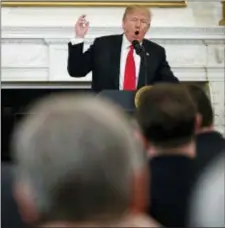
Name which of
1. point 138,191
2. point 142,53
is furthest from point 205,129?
point 142,53

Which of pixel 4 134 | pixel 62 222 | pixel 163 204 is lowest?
pixel 4 134

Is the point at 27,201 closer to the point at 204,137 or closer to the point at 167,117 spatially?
the point at 167,117

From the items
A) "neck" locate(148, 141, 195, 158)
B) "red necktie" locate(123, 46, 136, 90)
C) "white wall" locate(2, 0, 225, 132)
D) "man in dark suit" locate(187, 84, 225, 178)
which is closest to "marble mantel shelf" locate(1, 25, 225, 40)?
"white wall" locate(2, 0, 225, 132)

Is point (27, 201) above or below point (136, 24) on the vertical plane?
below

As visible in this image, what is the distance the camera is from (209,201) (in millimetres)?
1404

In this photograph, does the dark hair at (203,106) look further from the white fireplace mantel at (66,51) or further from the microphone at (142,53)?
the white fireplace mantel at (66,51)

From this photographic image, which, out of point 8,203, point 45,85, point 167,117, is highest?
point 167,117

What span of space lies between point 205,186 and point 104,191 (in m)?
0.51

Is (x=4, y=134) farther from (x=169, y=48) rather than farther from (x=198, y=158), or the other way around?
(x=198, y=158)

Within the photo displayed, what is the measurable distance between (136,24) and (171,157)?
222cm

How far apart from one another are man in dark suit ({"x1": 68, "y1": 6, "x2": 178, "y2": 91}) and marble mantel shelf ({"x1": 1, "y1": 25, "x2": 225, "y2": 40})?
4.75 ft

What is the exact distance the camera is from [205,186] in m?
1.44

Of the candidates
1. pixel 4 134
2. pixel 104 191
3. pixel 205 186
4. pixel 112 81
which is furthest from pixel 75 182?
pixel 4 134

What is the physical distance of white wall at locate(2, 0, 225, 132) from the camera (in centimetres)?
520
